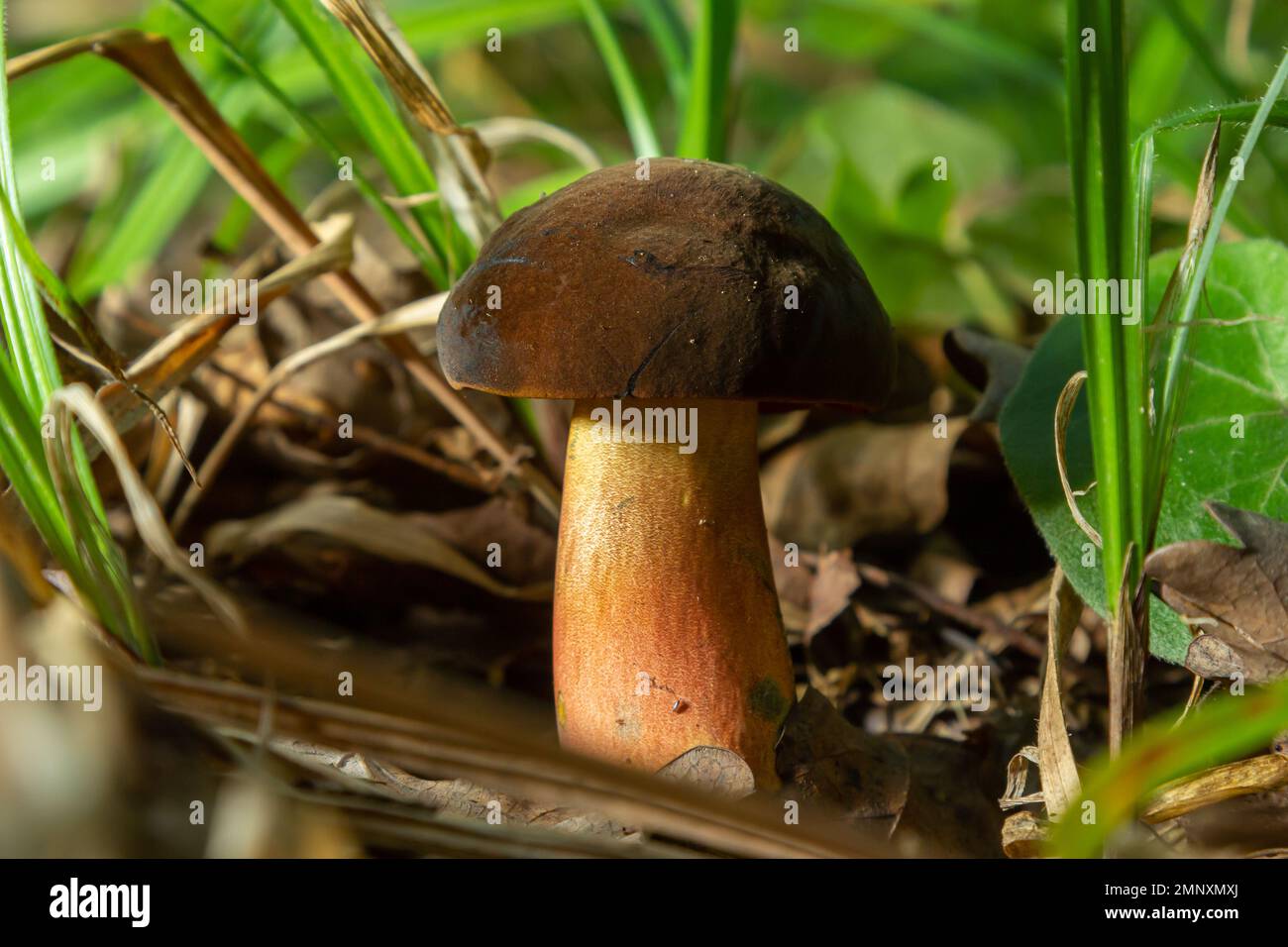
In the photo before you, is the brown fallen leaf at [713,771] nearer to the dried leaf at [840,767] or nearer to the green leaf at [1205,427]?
the dried leaf at [840,767]

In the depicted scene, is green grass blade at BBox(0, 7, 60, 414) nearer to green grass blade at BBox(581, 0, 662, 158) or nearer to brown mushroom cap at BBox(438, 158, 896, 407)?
brown mushroom cap at BBox(438, 158, 896, 407)

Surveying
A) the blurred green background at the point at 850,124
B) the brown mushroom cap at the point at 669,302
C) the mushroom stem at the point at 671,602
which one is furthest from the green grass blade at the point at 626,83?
the mushroom stem at the point at 671,602

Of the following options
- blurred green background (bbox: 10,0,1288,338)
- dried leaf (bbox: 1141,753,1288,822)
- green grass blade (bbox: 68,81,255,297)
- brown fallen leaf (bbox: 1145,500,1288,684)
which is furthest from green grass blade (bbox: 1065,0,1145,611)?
green grass blade (bbox: 68,81,255,297)

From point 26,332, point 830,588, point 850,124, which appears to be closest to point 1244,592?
point 830,588

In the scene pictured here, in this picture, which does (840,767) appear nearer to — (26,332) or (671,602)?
(671,602)
